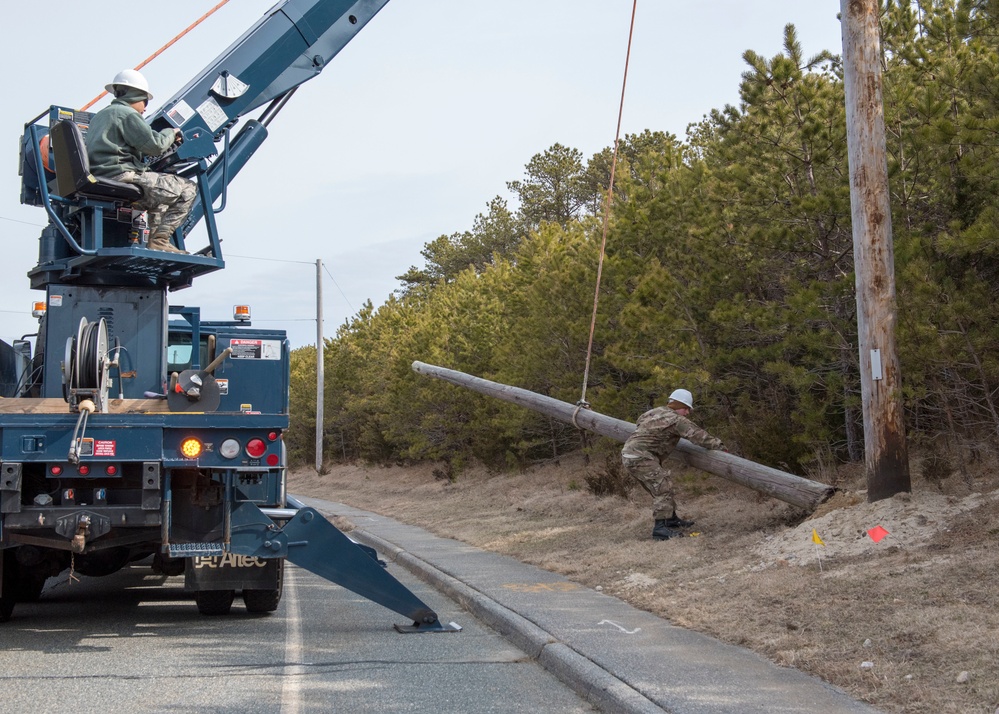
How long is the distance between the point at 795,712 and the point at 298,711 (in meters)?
2.75

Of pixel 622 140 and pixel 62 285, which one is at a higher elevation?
pixel 622 140

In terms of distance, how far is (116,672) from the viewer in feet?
22.6

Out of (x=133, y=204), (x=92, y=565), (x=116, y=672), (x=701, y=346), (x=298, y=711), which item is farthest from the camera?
(x=701, y=346)

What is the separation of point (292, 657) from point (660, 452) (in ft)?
18.4

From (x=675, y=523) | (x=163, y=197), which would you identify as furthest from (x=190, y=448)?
(x=675, y=523)

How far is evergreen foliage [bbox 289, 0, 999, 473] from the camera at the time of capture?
8.95 metres

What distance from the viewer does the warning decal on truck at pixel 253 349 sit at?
35.0 ft

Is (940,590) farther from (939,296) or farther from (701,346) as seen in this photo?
(701,346)

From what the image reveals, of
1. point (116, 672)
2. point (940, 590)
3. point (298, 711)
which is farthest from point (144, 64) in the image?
point (940, 590)

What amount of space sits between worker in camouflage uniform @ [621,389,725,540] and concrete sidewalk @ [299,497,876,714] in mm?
1547

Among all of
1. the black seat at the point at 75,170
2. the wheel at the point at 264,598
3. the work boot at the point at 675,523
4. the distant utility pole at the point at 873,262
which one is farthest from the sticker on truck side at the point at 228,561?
the distant utility pole at the point at 873,262

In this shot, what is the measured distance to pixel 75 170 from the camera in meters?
8.05

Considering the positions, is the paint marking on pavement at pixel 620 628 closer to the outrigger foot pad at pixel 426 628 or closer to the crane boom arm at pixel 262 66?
the outrigger foot pad at pixel 426 628

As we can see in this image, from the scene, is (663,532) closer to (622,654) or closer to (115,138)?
(622,654)
